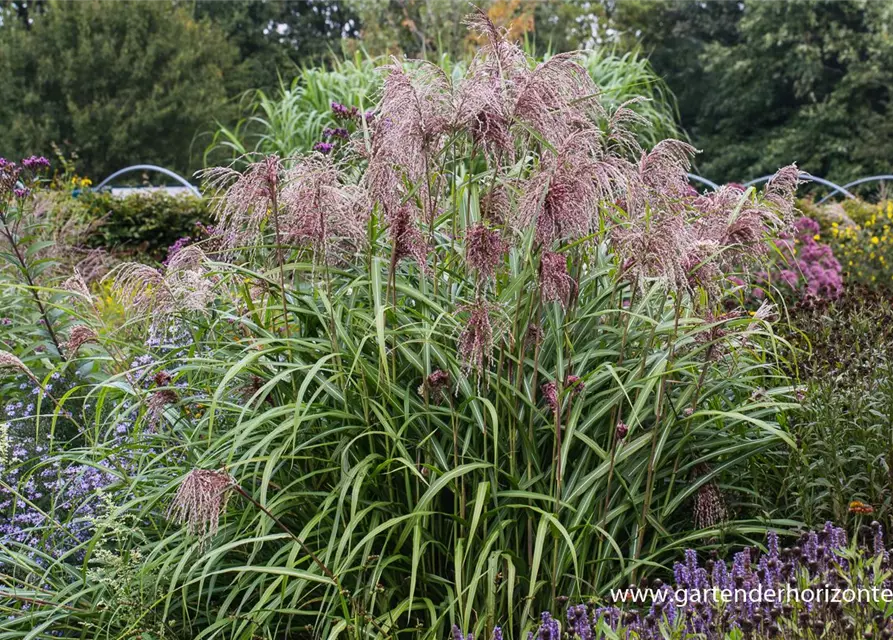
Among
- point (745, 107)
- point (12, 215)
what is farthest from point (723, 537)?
point (745, 107)

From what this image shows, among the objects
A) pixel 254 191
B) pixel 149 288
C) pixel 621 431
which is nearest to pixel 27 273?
pixel 149 288

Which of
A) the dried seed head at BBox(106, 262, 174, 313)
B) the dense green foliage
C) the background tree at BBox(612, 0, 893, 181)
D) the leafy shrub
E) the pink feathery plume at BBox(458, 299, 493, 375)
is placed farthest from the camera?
the background tree at BBox(612, 0, 893, 181)

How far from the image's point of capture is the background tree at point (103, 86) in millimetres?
24562

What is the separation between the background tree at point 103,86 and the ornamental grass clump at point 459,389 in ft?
73.1

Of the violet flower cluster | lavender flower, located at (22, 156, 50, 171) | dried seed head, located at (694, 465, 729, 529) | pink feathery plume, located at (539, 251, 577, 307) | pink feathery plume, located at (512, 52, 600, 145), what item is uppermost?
pink feathery plume, located at (512, 52, 600, 145)

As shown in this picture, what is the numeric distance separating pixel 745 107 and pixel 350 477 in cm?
2997

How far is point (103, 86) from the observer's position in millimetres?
25312

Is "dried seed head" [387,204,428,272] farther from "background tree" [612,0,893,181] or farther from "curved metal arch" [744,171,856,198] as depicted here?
"background tree" [612,0,893,181]

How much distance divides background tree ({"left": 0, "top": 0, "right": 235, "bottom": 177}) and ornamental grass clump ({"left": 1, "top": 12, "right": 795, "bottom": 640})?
22288 millimetres

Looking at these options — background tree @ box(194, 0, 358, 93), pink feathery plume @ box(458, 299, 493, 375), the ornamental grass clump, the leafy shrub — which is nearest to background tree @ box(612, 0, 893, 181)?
background tree @ box(194, 0, 358, 93)

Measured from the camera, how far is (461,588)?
3.03m

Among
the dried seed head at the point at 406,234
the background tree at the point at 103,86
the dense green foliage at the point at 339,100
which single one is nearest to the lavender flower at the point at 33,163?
the dried seed head at the point at 406,234

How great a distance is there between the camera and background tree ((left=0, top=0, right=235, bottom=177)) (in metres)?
24.6

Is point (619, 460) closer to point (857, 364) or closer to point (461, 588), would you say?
point (461, 588)
